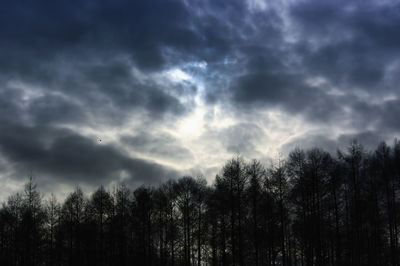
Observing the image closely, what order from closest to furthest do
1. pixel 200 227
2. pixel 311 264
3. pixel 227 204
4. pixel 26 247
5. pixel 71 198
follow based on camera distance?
pixel 311 264 → pixel 227 204 → pixel 26 247 → pixel 200 227 → pixel 71 198

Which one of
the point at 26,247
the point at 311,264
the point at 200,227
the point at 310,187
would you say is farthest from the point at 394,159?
the point at 26,247

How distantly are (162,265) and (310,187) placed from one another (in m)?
25.6

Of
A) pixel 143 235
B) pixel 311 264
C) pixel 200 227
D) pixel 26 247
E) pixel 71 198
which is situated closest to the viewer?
pixel 311 264

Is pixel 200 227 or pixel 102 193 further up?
pixel 102 193

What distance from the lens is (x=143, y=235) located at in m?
63.6

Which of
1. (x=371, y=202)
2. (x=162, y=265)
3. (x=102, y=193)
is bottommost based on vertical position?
(x=162, y=265)

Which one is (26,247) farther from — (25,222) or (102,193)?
(102,193)

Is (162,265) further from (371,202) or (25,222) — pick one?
(371,202)

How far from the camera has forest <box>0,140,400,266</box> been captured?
47094 mm

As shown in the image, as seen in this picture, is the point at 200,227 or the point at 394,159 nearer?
the point at 394,159

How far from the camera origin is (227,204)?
49.2m

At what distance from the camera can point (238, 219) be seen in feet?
162

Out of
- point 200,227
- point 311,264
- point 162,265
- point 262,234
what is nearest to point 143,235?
point 162,265

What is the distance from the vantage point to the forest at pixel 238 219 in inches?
1854
